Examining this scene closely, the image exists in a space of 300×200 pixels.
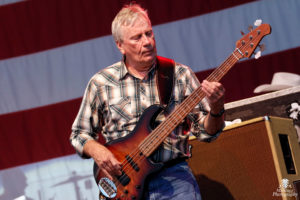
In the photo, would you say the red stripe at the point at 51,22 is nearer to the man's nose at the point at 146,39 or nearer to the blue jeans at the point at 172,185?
the man's nose at the point at 146,39

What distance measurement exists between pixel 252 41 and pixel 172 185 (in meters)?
0.78

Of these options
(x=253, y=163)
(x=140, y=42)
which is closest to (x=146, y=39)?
(x=140, y=42)

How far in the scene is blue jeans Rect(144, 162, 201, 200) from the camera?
186 centimetres

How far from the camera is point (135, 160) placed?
1.94 metres

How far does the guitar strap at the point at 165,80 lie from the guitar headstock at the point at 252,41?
342 mm

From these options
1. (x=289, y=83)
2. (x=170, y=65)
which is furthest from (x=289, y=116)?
(x=170, y=65)

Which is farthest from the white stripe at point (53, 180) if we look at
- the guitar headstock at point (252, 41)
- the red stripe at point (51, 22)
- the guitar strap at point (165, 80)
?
the guitar headstock at point (252, 41)

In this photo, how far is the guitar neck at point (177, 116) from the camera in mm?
1913

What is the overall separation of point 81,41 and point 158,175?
2.14 meters

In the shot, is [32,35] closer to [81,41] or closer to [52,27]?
[52,27]

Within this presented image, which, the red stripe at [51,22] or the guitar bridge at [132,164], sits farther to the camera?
the red stripe at [51,22]

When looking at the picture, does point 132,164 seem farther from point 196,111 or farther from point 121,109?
point 196,111

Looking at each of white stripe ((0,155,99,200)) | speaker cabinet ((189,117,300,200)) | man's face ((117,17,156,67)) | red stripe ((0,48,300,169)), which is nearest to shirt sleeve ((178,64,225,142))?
man's face ((117,17,156,67))

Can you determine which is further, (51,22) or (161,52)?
(51,22)
